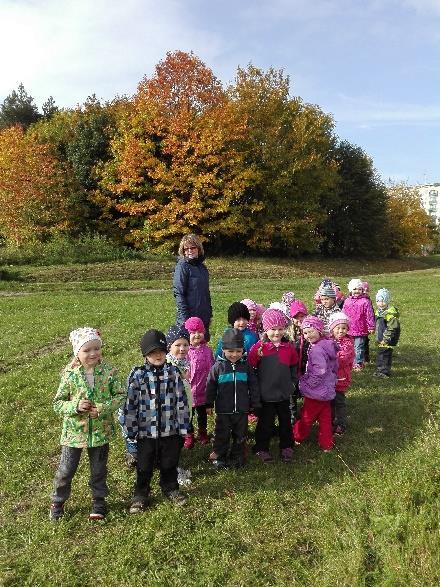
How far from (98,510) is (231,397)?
1820 mm

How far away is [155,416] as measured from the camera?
5.00 meters

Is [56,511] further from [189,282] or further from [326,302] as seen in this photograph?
[326,302]

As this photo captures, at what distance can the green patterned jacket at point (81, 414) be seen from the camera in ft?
15.8

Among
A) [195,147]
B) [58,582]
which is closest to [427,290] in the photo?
[195,147]

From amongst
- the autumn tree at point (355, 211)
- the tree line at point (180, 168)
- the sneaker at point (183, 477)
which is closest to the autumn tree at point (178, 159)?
the tree line at point (180, 168)

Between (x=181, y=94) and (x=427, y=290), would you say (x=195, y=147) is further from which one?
(x=427, y=290)

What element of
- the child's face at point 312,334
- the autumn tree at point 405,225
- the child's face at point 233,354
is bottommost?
the child's face at point 233,354

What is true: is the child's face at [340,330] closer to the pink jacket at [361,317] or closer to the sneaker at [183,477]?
the sneaker at [183,477]

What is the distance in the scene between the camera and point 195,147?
3133cm

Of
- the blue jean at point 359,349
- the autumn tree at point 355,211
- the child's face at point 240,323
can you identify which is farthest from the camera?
the autumn tree at point 355,211

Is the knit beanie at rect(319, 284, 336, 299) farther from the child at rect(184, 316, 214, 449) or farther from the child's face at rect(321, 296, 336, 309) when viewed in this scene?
the child at rect(184, 316, 214, 449)

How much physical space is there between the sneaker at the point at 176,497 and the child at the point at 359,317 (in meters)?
5.59

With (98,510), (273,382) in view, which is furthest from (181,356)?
(98,510)

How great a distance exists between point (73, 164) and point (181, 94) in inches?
339
